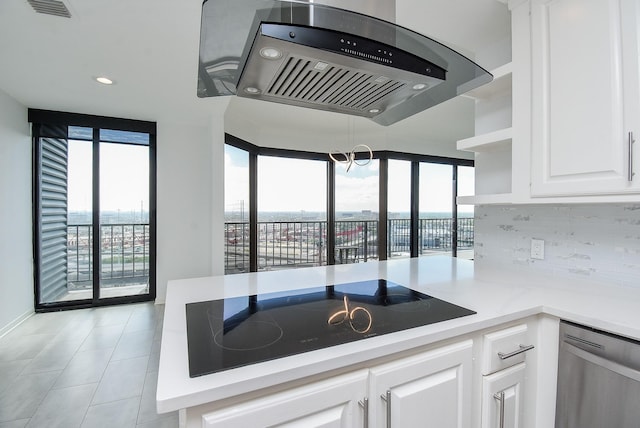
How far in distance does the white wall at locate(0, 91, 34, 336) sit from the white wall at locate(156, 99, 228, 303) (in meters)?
1.29

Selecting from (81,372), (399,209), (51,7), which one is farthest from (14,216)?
(399,209)

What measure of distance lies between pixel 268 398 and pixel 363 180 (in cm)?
492

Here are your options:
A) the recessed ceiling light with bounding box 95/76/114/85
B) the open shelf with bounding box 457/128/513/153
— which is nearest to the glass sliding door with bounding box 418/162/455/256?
the open shelf with bounding box 457/128/513/153

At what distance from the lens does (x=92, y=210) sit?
12.4 ft

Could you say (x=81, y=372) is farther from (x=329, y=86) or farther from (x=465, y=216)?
(x=465, y=216)

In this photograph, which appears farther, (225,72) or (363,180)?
(363,180)

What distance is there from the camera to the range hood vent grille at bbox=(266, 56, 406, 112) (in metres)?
0.95

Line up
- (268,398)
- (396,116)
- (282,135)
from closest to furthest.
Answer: (268,398), (396,116), (282,135)

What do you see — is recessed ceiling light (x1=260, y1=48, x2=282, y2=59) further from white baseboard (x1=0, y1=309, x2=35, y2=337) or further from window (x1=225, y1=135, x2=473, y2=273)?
white baseboard (x1=0, y1=309, x2=35, y2=337)

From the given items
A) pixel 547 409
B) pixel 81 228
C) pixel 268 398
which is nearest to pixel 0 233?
pixel 81 228

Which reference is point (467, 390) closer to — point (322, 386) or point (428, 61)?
point (322, 386)

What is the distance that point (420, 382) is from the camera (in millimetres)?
937

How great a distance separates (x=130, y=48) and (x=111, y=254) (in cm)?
291

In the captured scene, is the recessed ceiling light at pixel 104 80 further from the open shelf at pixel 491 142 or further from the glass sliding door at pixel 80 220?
the open shelf at pixel 491 142
